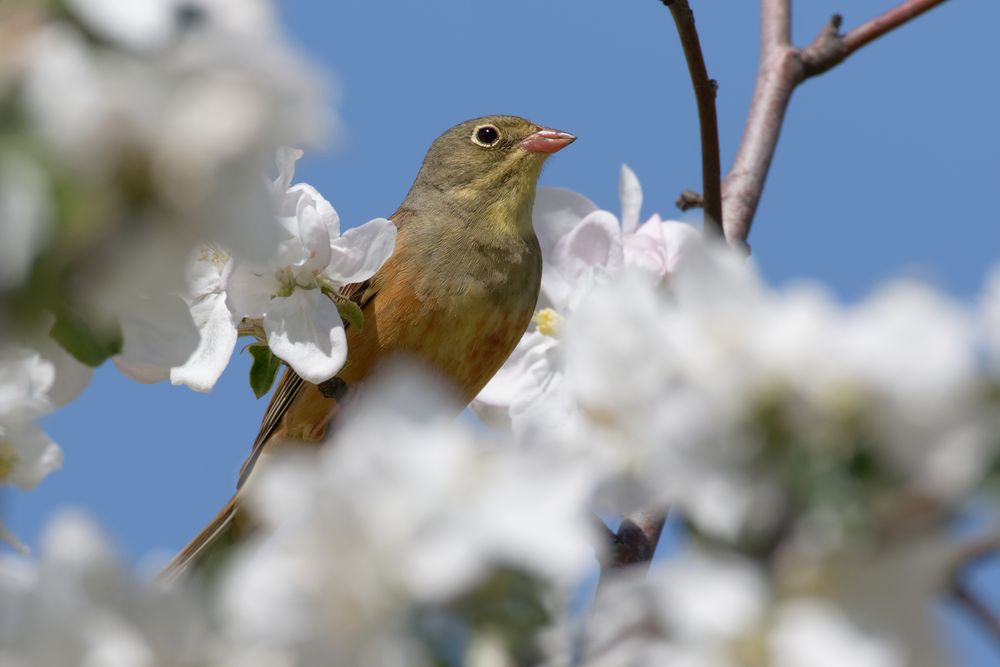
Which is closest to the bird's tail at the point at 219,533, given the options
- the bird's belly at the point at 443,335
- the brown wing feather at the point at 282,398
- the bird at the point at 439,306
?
the bird at the point at 439,306

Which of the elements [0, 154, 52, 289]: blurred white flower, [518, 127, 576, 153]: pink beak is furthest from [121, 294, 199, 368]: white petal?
[518, 127, 576, 153]: pink beak

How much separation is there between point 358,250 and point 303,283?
152 mm

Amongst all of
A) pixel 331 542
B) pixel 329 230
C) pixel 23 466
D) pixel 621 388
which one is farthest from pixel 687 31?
pixel 331 542

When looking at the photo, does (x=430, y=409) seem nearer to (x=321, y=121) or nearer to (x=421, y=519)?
(x=421, y=519)

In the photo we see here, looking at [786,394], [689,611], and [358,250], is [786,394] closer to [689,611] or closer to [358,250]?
[689,611]

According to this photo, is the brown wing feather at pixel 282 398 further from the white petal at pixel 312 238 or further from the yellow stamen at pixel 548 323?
the white petal at pixel 312 238

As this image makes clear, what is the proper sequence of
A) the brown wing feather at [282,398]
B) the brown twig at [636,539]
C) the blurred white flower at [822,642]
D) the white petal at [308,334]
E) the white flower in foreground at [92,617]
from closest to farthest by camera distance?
the blurred white flower at [822,642]
the white flower in foreground at [92,617]
the white petal at [308,334]
the brown twig at [636,539]
the brown wing feather at [282,398]

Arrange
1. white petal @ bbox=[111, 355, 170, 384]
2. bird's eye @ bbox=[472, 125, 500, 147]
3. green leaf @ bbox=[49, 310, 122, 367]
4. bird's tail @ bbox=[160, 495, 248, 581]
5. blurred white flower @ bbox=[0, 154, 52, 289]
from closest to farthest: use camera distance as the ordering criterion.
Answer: blurred white flower @ bbox=[0, 154, 52, 289]
green leaf @ bbox=[49, 310, 122, 367]
white petal @ bbox=[111, 355, 170, 384]
bird's tail @ bbox=[160, 495, 248, 581]
bird's eye @ bbox=[472, 125, 500, 147]

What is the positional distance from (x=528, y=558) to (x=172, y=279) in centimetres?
32

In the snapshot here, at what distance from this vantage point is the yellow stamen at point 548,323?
323 centimetres

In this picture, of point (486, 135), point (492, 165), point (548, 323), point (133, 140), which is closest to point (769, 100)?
point (548, 323)

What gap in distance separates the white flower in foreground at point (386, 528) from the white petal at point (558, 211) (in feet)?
7.52

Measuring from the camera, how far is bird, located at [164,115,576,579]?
4.47 meters

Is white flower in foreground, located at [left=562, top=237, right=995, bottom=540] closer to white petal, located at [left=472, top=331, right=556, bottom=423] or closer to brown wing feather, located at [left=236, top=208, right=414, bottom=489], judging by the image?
white petal, located at [left=472, top=331, right=556, bottom=423]
